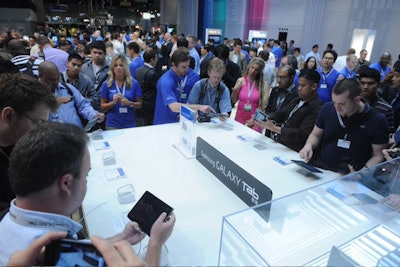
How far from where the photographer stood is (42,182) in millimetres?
860

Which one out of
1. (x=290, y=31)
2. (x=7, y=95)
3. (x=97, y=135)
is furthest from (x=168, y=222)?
(x=290, y=31)

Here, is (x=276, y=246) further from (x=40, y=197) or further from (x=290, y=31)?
(x=290, y=31)

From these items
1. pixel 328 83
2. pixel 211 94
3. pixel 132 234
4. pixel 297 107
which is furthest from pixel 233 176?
pixel 328 83

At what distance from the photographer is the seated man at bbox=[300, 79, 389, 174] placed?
2020 millimetres

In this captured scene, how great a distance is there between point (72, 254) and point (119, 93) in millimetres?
2435

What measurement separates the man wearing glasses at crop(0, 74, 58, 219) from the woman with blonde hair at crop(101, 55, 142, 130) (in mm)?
1599

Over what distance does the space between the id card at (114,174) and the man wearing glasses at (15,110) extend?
545 millimetres

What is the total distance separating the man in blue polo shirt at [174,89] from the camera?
2.88 meters

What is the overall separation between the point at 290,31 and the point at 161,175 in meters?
10.4

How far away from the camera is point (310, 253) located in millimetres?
1250

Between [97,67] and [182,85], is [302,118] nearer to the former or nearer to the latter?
[182,85]

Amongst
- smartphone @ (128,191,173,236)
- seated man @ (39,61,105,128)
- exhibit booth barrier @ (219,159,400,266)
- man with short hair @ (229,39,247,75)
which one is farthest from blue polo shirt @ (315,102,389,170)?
man with short hair @ (229,39,247,75)

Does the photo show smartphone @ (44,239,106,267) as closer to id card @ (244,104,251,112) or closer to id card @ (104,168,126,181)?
id card @ (104,168,126,181)

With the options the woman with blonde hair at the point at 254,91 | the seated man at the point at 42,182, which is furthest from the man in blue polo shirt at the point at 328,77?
the seated man at the point at 42,182
